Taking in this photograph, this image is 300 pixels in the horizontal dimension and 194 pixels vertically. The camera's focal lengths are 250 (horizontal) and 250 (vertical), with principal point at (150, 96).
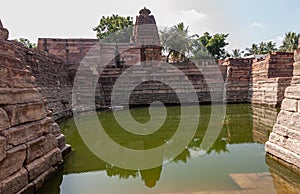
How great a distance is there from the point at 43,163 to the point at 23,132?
56 centimetres

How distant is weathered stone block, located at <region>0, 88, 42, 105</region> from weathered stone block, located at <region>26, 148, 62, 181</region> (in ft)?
2.59

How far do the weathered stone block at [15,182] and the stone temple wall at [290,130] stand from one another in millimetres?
3538

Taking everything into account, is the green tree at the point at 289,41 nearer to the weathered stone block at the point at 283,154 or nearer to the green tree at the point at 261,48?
the green tree at the point at 261,48

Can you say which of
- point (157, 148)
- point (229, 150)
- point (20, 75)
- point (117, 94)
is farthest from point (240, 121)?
point (117, 94)

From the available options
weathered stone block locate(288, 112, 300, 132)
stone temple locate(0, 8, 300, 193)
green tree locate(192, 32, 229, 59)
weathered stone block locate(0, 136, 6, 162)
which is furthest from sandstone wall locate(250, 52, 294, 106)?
green tree locate(192, 32, 229, 59)

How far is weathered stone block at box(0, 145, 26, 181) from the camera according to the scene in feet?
8.51

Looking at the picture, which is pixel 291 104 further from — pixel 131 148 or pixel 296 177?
pixel 131 148

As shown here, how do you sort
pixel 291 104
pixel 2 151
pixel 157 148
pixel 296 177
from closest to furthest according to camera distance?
pixel 2 151
pixel 296 177
pixel 291 104
pixel 157 148

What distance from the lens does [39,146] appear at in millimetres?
3334

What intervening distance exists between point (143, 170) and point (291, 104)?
2.52 meters

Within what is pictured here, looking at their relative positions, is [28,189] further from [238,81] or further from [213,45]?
[213,45]

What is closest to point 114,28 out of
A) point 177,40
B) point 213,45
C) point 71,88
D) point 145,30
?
point 177,40

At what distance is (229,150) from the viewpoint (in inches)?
190

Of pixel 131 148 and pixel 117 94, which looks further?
pixel 117 94
